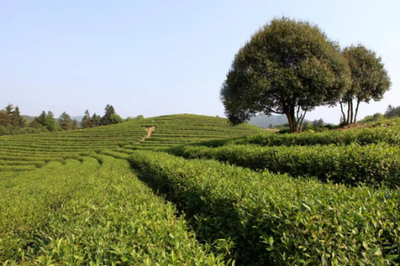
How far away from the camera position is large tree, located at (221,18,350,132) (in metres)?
16.6

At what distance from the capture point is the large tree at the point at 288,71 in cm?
1664

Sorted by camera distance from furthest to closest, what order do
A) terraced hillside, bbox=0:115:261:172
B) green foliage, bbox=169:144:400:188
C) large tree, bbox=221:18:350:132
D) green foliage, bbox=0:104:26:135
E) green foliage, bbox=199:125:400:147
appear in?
green foliage, bbox=0:104:26:135 → terraced hillside, bbox=0:115:261:172 → large tree, bbox=221:18:350:132 → green foliage, bbox=199:125:400:147 → green foliage, bbox=169:144:400:188

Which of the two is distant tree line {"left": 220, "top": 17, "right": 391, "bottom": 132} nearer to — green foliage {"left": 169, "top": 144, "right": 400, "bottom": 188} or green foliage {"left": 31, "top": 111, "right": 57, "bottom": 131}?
green foliage {"left": 169, "top": 144, "right": 400, "bottom": 188}

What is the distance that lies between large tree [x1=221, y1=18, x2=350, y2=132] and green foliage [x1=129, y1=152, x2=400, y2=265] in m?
13.8

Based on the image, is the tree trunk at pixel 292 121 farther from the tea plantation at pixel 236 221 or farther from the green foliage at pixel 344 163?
the green foliage at pixel 344 163

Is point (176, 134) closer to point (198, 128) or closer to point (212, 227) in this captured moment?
point (198, 128)

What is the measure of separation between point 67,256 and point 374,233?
4.14 meters

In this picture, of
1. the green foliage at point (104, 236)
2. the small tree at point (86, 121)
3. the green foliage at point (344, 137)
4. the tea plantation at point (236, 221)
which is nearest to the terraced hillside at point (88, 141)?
the green foliage at point (344, 137)

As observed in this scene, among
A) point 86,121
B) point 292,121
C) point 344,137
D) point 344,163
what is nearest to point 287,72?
point 292,121

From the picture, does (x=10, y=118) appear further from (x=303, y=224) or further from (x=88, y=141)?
(x=303, y=224)

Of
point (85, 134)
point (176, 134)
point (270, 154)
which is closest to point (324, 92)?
point (270, 154)

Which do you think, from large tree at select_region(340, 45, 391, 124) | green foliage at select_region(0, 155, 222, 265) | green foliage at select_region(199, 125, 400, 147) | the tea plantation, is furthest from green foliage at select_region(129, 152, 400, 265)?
large tree at select_region(340, 45, 391, 124)

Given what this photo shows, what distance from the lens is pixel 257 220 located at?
3.42 m

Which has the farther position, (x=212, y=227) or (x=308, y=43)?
(x=308, y=43)
